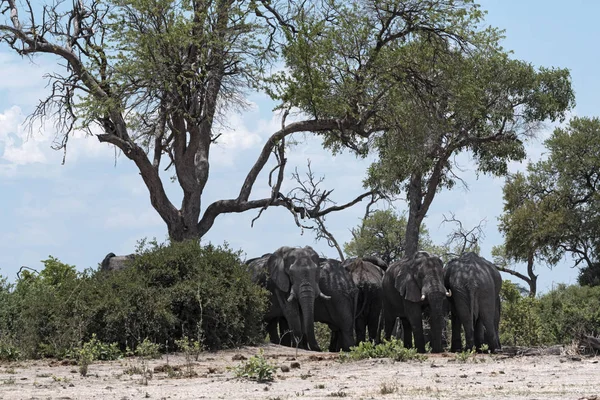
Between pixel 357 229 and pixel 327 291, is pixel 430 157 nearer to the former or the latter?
pixel 327 291

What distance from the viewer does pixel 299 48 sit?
25250 millimetres

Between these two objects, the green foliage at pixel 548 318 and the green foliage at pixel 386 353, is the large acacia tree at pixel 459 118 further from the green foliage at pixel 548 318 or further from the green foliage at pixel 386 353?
the green foliage at pixel 386 353

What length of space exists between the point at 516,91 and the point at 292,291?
16949mm

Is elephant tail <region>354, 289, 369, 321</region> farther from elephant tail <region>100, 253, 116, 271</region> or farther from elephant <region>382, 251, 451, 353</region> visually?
elephant tail <region>100, 253, 116, 271</region>

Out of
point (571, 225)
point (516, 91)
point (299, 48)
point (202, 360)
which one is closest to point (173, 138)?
point (299, 48)

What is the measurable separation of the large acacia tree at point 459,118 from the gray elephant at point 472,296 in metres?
6.35

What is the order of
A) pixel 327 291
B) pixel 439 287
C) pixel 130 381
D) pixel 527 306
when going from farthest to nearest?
pixel 527 306
pixel 327 291
pixel 439 287
pixel 130 381

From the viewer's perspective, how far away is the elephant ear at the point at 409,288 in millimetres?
21000

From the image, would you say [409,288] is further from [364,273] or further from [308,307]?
[364,273]

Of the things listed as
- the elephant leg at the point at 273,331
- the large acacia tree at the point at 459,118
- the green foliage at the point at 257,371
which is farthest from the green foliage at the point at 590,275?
the green foliage at the point at 257,371

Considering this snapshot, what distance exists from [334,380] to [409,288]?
9.01m

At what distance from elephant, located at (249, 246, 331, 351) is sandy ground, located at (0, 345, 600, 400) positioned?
4941mm

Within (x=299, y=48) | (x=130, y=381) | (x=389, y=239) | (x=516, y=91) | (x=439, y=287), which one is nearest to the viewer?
(x=130, y=381)

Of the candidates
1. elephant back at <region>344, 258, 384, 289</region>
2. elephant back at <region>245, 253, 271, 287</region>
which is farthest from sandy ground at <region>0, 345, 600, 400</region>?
elephant back at <region>344, 258, 384, 289</region>
